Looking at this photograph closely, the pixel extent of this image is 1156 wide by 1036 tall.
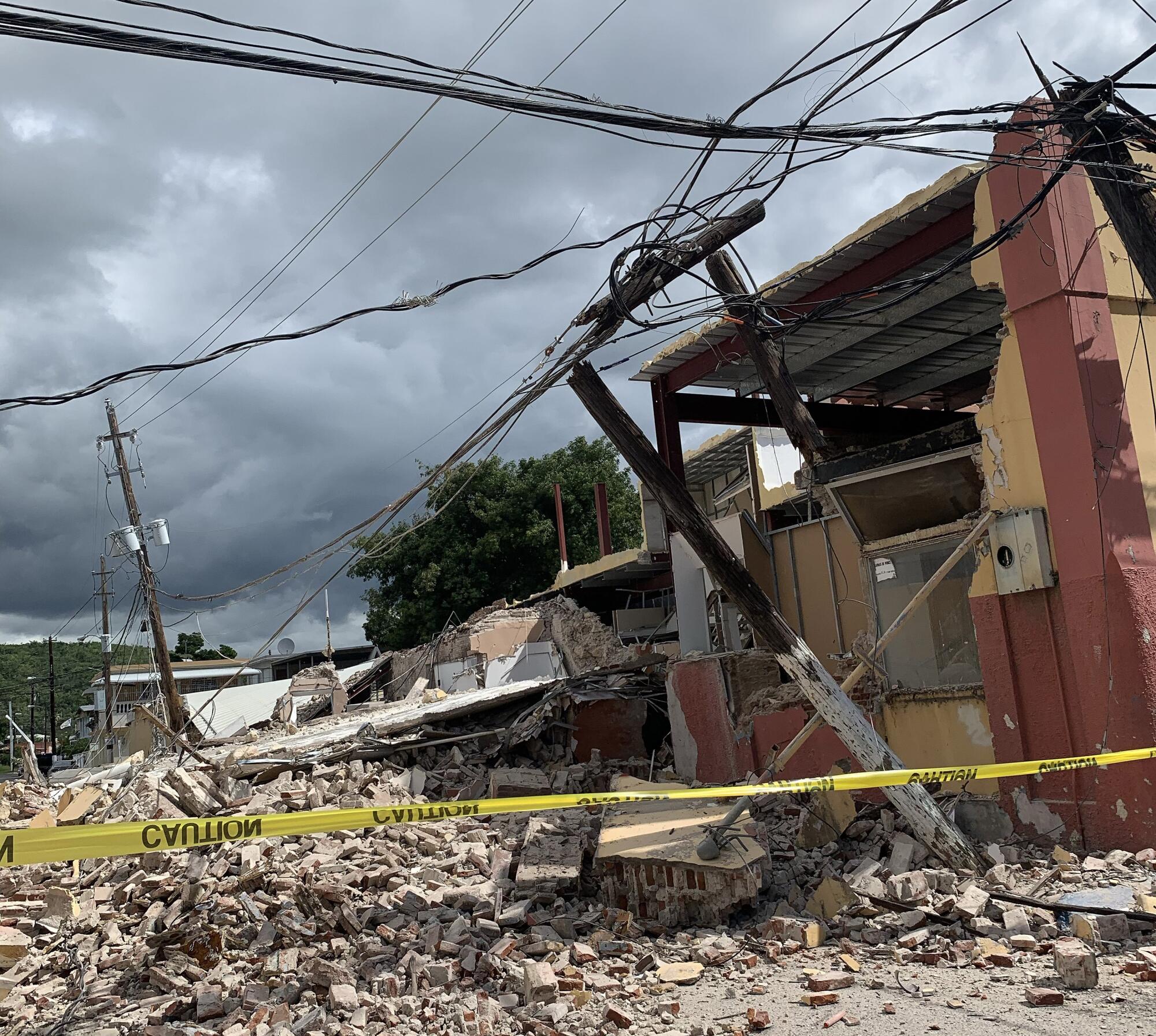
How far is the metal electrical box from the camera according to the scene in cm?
801

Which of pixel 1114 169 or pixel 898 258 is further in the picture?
pixel 898 258

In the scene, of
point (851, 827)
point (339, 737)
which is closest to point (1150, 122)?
point (851, 827)

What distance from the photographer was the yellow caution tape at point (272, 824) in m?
4.20

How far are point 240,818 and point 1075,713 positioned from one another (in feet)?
21.6

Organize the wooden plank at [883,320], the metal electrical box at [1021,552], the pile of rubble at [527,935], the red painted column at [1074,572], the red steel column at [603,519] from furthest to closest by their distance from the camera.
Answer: the red steel column at [603,519]
the wooden plank at [883,320]
the metal electrical box at [1021,552]
the red painted column at [1074,572]
the pile of rubble at [527,935]

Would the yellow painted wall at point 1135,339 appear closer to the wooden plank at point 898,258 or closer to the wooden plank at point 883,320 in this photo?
the wooden plank at point 898,258

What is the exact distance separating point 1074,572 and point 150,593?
21.2m

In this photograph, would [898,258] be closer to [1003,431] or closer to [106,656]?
[1003,431]

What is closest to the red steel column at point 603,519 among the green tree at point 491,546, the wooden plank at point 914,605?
the green tree at point 491,546

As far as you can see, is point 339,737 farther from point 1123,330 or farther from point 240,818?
point 1123,330

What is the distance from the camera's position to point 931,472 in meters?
9.95

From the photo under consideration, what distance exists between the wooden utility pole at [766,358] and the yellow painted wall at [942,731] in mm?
2745

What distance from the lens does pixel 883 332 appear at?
11.7m

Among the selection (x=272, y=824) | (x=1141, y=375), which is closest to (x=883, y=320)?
(x=1141, y=375)
